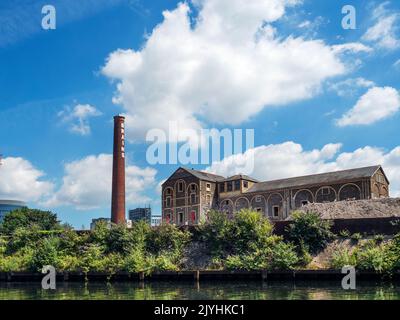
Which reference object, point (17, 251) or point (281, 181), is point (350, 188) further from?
point (17, 251)

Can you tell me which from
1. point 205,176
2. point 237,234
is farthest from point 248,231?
point 205,176

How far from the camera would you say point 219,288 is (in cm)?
2267

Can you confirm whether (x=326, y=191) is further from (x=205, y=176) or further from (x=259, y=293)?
(x=259, y=293)

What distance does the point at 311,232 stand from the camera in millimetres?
28562

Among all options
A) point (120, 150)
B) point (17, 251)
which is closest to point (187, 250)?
point (17, 251)

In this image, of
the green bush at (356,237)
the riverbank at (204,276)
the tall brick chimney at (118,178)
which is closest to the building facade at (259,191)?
the tall brick chimney at (118,178)

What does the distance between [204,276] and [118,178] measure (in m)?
22.5

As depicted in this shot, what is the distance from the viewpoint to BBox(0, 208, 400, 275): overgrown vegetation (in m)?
25.8

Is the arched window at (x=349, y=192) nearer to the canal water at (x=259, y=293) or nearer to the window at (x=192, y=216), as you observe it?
the window at (x=192, y=216)

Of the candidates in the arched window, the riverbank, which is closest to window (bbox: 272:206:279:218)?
the arched window

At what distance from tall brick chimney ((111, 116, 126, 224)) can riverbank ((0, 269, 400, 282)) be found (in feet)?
49.5

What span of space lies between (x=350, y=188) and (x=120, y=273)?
2809 centimetres

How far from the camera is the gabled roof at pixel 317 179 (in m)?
48.3
